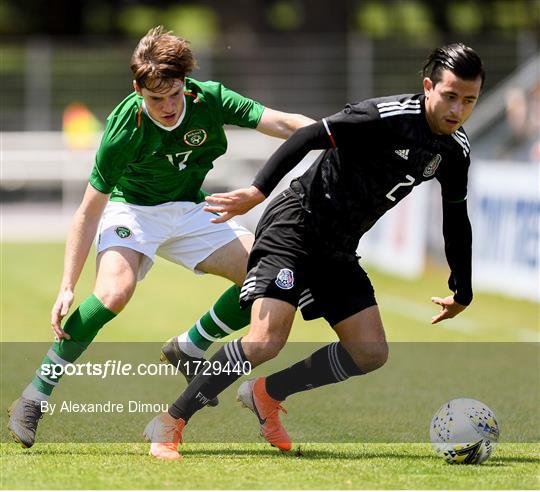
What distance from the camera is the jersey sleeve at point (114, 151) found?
6.29m

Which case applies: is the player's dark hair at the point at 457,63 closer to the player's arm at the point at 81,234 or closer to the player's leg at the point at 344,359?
the player's leg at the point at 344,359

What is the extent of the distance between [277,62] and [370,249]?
11.3 m

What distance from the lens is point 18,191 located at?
89.5 ft

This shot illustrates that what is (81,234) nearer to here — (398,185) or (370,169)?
(370,169)

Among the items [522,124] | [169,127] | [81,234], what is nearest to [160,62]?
[169,127]

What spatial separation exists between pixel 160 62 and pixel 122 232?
101cm

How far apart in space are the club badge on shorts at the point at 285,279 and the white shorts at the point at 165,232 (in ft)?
2.92

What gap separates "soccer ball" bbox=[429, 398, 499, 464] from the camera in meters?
6.10

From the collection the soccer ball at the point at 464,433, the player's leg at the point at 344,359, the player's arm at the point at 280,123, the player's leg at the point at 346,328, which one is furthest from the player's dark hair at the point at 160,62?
the soccer ball at the point at 464,433

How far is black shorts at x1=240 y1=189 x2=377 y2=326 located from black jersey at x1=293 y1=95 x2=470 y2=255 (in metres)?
0.08

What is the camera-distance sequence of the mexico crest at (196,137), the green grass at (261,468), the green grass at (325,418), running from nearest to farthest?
the green grass at (261,468) → the green grass at (325,418) → the mexico crest at (196,137)

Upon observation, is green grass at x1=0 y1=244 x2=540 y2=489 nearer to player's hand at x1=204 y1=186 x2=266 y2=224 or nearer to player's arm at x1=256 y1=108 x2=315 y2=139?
player's hand at x1=204 y1=186 x2=266 y2=224

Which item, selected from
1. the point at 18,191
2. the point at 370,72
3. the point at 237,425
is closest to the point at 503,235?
the point at 237,425

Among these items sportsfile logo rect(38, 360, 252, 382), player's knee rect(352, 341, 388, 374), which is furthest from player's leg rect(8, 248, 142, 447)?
player's knee rect(352, 341, 388, 374)
